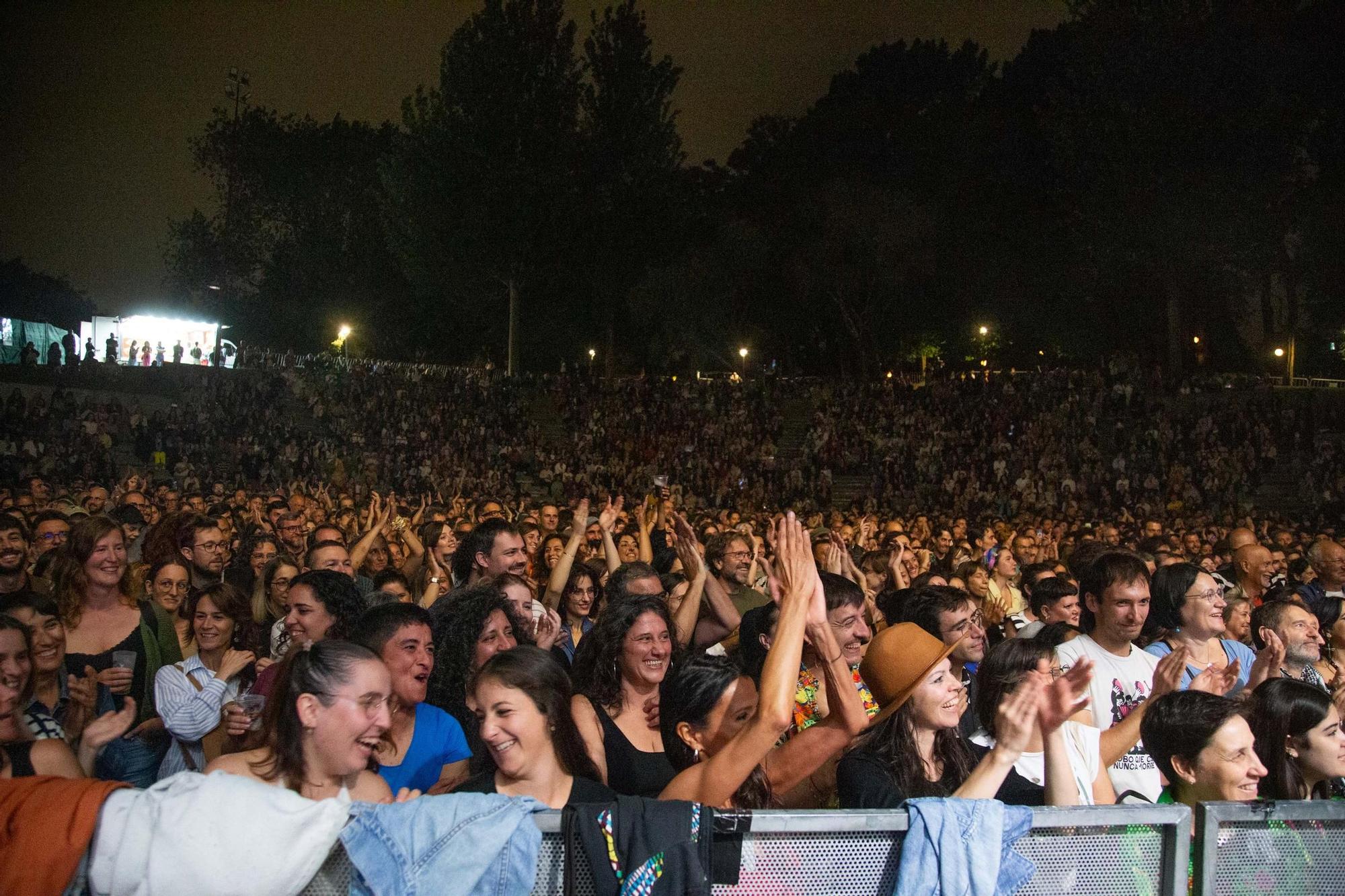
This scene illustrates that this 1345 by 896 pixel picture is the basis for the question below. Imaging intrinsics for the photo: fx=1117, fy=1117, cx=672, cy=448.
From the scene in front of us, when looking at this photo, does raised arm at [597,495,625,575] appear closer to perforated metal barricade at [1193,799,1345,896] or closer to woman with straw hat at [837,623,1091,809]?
woman with straw hat at [837,623,1091,809]

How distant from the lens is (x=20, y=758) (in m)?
2.97

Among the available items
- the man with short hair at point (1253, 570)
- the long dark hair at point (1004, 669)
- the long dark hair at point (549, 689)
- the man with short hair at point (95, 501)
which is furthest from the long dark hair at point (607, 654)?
the man with short hair at point (95, 501)

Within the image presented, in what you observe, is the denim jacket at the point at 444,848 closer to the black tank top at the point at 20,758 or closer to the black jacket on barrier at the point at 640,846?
the black jacket on barrier at the point at 640,846

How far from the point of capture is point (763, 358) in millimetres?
40156

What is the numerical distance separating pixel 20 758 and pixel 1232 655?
16.5 ft

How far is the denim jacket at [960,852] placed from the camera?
251 cm

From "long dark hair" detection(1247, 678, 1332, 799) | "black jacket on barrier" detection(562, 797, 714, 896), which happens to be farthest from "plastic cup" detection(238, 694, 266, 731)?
"long dark hair" detection(1247, 678, 1332, 799)

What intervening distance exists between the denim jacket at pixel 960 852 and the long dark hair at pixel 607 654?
Answer: 1.57 meters

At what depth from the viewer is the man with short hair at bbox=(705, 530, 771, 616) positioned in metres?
7.04

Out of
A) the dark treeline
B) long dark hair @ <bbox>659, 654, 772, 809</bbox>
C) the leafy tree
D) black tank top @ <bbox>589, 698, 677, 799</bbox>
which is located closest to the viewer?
long dark hair @ <bbox>659, 654, 772, 809</bbox>

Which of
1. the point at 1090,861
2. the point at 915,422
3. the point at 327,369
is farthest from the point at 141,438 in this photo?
the point at 1090,861

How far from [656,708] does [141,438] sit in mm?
22046

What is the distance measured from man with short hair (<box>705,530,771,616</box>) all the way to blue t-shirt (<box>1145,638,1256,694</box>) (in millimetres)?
2456

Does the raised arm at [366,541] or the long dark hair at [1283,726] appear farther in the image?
the raised arm at [366,541]
